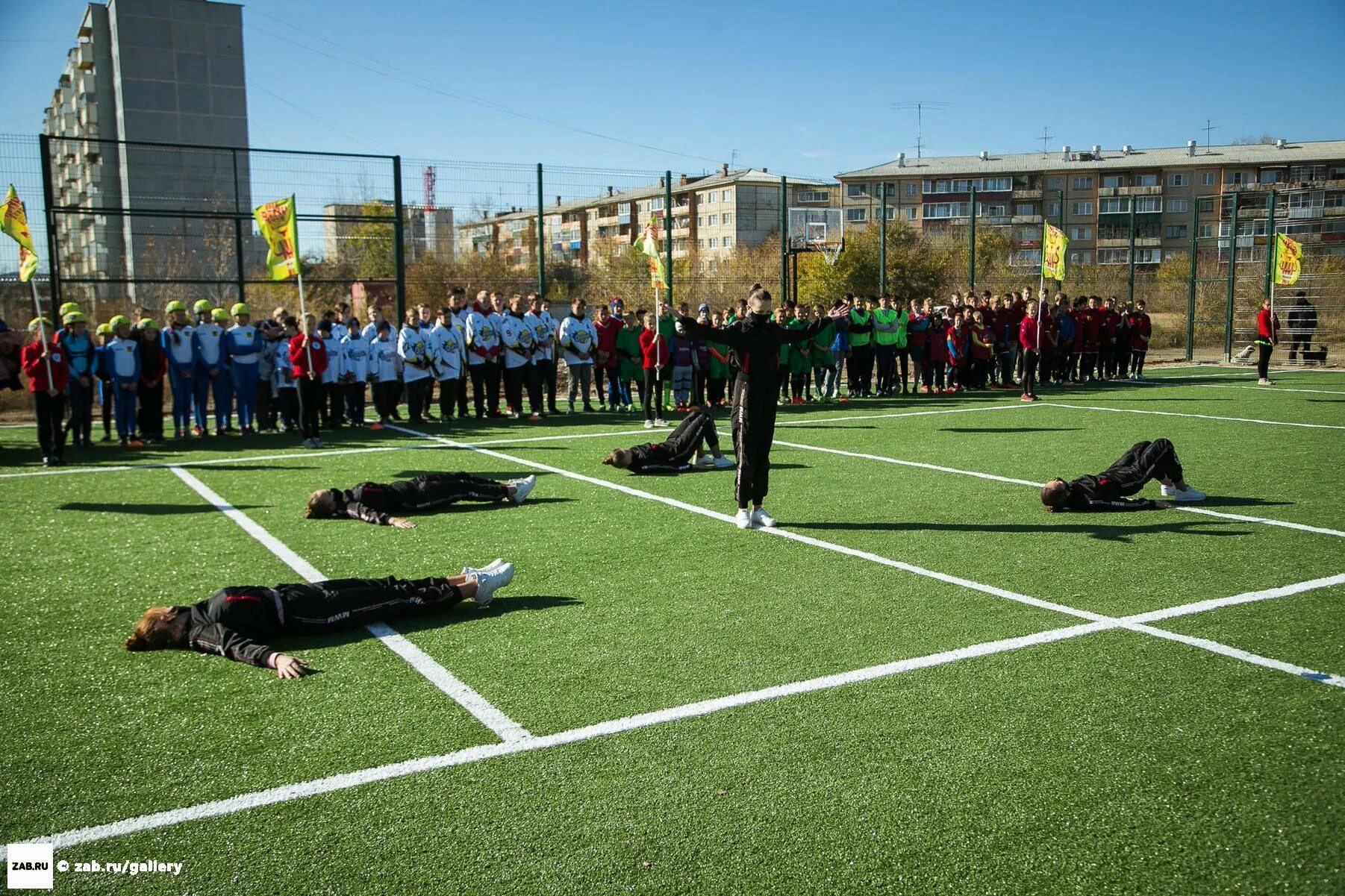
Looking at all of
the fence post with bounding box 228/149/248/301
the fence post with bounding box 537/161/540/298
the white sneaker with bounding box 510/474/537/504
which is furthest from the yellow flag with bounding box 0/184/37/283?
the fence post with bounding box 537/161/540/298

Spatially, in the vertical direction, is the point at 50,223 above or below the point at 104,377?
above

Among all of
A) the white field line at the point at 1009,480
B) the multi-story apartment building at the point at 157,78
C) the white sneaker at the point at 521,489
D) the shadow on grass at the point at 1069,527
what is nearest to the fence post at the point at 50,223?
the white sneaker at the point at 521,489

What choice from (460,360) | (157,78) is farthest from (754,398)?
(157,78)

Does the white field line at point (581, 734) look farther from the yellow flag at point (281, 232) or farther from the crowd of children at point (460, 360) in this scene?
the yellow flag at point (281, 232)

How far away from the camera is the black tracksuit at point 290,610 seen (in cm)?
555

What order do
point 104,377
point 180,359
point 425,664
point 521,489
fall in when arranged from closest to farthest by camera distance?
point 425,664 < point 521,489 < point 104,377 < point 180,359

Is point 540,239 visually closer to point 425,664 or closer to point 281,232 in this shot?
point 281,232

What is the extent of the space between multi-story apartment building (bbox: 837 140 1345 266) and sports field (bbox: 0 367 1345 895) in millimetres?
79007

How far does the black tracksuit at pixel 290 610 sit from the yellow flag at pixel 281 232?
878 centimetres

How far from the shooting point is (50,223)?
16.5m

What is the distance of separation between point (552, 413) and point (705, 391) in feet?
13.8

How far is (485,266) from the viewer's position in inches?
978

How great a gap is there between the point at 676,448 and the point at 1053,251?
14.0 metres

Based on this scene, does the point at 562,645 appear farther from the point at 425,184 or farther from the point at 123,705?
the point at 425,184
